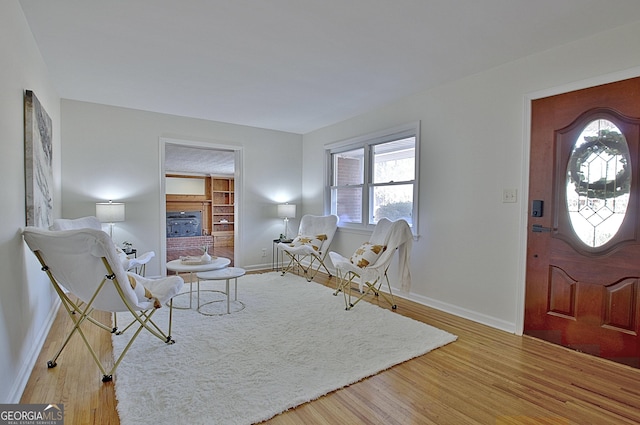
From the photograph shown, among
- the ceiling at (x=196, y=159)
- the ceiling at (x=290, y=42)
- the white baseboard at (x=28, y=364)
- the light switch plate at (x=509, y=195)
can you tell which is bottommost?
the white baseboard at (x=28, y=364)

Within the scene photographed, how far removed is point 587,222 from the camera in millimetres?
2553

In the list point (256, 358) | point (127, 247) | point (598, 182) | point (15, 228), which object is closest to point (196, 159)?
point (127, 247)

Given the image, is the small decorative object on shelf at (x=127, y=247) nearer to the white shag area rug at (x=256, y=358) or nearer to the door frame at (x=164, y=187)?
the door frame at (x=164, y=187)

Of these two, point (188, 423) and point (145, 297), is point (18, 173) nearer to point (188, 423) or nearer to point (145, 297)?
point (145, 297)

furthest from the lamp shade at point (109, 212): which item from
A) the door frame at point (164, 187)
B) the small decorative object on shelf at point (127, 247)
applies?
the door frame at point (164, 187)

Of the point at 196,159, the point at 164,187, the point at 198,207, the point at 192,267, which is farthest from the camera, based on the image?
the point at 198,207

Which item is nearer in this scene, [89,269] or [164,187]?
[89,269]

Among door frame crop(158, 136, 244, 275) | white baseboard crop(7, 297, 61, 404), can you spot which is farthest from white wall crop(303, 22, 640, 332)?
white baseboard crop(7, 297, 61, 404)

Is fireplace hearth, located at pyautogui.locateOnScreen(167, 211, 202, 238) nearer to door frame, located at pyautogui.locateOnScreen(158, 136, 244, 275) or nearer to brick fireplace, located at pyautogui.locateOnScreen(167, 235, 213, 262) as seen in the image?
brick fireplace, located at pyautogui.locateOnScreen(167, 235, 213, 262)

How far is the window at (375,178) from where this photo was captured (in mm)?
4102

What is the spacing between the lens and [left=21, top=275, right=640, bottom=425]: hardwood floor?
1.78m

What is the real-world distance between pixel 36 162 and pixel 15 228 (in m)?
0.78

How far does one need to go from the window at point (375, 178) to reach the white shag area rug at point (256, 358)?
1.40m

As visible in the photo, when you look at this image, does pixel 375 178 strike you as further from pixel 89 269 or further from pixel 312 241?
pixel 89 269
